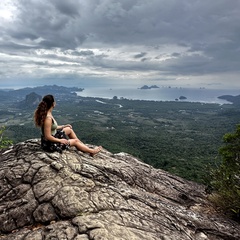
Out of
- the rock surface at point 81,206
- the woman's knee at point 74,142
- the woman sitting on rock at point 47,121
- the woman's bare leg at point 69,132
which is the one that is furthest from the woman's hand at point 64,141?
the woman's bare leg at point 69,132

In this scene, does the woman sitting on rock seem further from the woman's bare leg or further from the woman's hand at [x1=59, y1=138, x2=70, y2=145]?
the woman's bare leg

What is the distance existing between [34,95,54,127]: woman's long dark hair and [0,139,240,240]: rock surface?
137cm

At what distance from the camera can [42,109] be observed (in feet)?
32.7

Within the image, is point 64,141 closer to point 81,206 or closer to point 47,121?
point 47,121

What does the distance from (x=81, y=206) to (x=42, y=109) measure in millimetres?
4424

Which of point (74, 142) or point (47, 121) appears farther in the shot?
point (74, 142)

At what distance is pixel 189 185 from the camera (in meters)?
14.7

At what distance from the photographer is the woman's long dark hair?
9969 mm

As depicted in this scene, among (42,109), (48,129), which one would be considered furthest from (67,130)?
(42,109)

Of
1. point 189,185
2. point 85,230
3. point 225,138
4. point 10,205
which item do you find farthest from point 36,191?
point 225,138

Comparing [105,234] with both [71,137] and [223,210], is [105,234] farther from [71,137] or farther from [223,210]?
[223,210]

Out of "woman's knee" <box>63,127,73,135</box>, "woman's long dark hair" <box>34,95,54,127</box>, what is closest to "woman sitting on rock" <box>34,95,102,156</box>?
"woman's long dark hair" <box>34,95,54,127</box>

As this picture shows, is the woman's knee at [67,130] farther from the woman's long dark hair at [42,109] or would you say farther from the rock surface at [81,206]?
the woman's long dark hair at [42,109]

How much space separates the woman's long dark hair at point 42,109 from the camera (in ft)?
32.7
